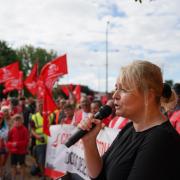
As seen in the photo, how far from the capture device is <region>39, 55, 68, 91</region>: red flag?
7.52 m

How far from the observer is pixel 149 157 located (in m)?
1.70

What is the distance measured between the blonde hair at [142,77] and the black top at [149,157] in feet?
0.72

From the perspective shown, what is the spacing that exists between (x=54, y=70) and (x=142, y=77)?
582 centimetres

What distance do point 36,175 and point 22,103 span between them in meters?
6.52

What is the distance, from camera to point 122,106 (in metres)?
1.95

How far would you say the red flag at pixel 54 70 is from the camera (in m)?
7.52

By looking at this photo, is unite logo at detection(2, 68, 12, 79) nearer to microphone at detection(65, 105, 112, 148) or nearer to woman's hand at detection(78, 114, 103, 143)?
microphone at detection(65, 105, 112, 148)

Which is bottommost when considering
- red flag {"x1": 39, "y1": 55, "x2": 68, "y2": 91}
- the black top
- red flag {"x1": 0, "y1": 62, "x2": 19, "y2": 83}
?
red flag {"x1": 0, "y1": 62, "x2": 19, "y2": 83}

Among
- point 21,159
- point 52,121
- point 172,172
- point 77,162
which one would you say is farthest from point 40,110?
point 172,172

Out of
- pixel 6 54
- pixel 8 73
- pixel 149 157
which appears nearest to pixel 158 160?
pixel 149 157

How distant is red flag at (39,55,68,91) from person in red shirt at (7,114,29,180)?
105 cm

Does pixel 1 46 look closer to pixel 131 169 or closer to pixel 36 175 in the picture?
pixel 36 175

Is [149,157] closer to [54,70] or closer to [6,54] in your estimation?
[54,70]

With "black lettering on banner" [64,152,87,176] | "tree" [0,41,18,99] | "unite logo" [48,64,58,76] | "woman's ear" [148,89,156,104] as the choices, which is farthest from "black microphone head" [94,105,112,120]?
"tree" [0,41,18,99]
